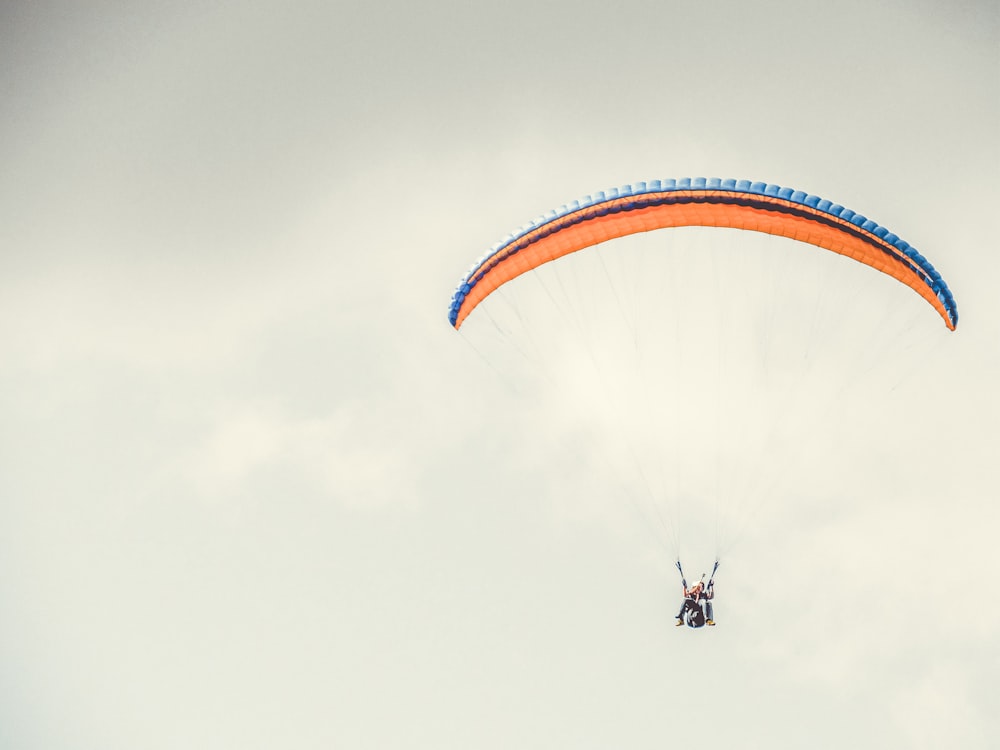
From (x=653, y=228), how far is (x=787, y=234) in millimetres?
2637

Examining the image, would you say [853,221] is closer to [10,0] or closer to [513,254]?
[513,254]

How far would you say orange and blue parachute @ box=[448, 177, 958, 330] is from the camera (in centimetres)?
1579

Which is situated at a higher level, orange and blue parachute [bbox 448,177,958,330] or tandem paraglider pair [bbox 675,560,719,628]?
orange and blue parachute [bbox 448,177,958,330]

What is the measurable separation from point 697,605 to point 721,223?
796 cm

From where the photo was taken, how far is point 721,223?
656 inches

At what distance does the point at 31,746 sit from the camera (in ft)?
264

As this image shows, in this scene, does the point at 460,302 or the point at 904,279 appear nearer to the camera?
the point at 904,279

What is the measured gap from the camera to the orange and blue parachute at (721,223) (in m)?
15.8

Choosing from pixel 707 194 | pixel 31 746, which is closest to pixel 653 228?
pixel 707 194

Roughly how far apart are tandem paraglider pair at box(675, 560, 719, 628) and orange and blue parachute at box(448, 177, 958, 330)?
22.8 ft

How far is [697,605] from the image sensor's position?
17531 mm

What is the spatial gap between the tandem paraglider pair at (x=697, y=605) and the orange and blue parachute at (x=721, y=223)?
6.96 meters

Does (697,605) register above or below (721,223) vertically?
below

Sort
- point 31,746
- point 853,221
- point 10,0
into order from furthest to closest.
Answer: point 10,0 < point 31,746 < point 853,221
